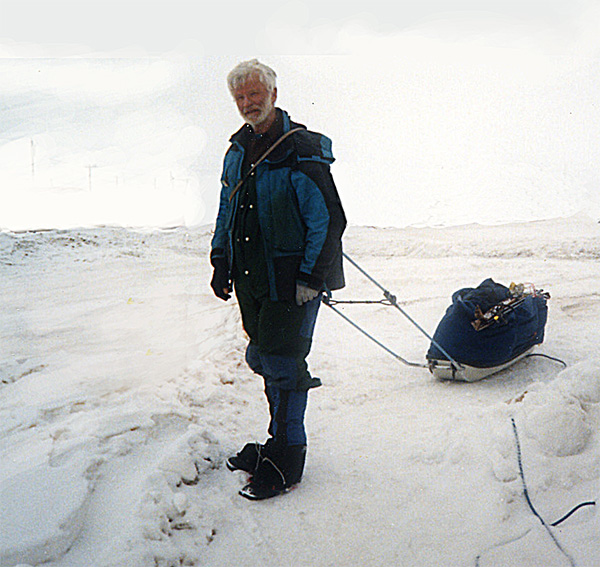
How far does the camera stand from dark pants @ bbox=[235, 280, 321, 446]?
2.13m

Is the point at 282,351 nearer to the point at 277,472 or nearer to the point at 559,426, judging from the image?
the point at 277,472

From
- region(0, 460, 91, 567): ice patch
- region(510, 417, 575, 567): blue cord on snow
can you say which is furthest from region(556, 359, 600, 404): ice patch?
region(0, 460, 91, 567): ice patch

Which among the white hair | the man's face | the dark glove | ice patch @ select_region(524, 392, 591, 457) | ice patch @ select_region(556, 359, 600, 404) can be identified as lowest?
ice patch @ select_region(524, 392, 591, 457)

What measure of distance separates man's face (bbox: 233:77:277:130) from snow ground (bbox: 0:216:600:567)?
Result: 141 centimetres

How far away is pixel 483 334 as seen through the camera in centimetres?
338

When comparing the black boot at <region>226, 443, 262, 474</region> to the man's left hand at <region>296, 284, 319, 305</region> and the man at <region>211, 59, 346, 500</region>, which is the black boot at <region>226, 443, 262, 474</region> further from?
the man's left hand at <region>296, 284, 319, 305</region>

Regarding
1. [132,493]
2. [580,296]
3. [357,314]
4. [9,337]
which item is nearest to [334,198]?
[132,493]

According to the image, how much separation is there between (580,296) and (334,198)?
14.0ft

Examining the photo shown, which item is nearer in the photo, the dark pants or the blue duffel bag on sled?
the dark pants

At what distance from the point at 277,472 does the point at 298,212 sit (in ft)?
3.47

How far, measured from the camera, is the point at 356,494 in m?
2.23

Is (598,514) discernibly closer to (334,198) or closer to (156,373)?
(334,198)

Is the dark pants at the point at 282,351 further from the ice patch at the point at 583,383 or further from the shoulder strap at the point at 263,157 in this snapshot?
the ice patch at the point at 583,383

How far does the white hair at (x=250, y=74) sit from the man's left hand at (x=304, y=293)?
759 millimetres
